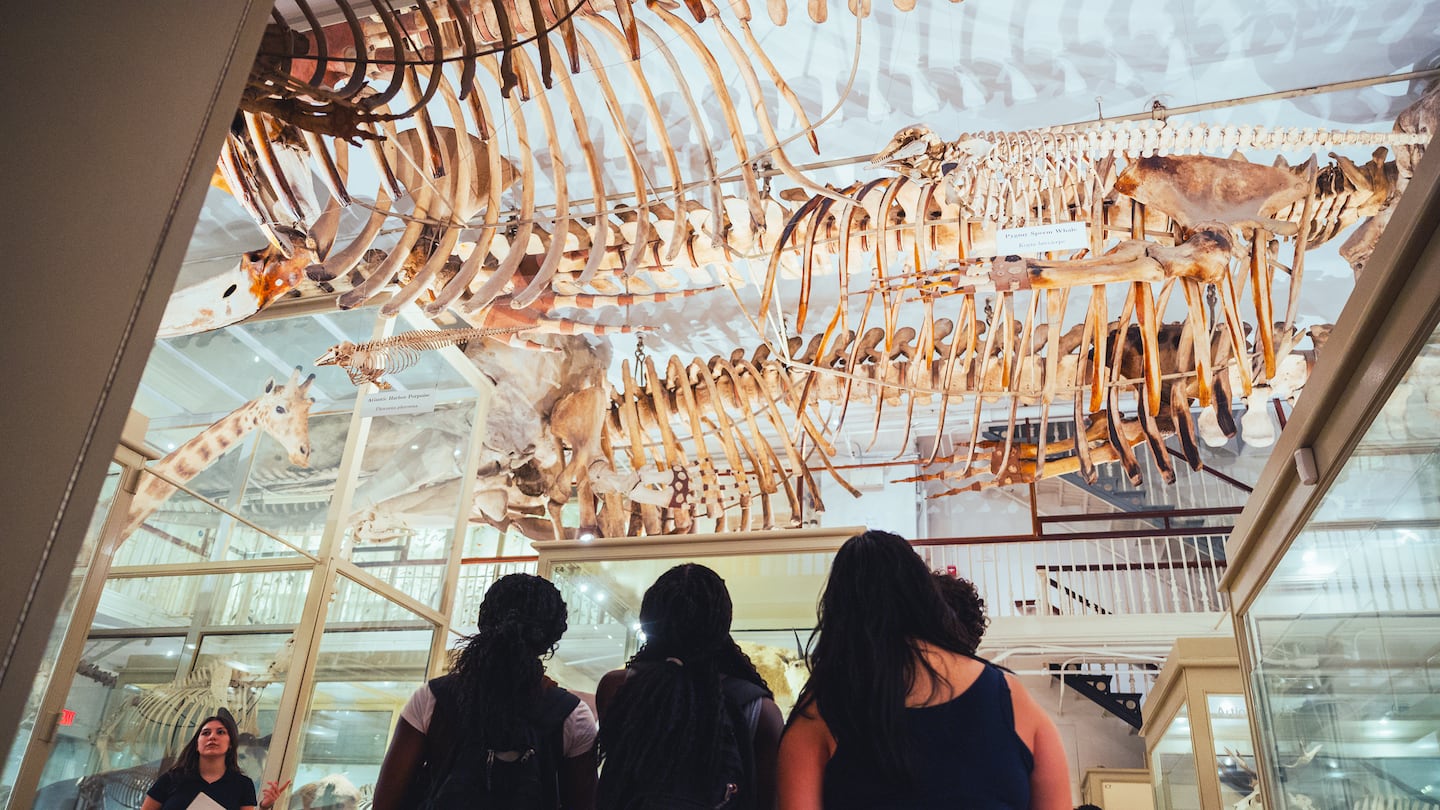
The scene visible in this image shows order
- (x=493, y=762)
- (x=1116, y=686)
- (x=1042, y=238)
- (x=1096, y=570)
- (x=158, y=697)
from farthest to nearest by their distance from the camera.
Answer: (x=1116, y=686) → (x=1096, y=570) → (x=1042, y=238) → (x=158, y=697) → (x=493, y=762)

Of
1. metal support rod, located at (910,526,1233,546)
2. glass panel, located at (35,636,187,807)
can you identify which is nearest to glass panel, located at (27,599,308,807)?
glass panel, located at (35,636,187,807)

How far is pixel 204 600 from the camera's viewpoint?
13.6 ft

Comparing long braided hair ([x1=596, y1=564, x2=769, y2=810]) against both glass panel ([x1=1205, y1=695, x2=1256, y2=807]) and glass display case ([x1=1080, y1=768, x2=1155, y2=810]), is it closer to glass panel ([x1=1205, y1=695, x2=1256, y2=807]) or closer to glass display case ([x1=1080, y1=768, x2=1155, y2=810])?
glass panel ([x1=1205, y1=695, x2=1256, y2=807])

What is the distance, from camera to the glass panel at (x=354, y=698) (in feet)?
15.3

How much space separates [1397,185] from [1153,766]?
363 cm

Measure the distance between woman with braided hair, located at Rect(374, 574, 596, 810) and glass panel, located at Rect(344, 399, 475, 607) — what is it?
3.26 meters

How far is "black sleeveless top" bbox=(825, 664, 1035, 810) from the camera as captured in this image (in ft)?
5.12

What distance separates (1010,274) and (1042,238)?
227mm

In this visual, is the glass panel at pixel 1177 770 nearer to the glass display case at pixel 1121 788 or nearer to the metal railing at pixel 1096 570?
the glass display case at pixel 1121 788

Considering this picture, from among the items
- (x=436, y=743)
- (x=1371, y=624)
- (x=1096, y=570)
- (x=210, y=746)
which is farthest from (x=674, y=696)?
(x=1096, y=570)

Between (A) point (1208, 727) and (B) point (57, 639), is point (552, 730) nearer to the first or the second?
(B) point (57, 639)

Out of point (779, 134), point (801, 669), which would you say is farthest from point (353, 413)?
point (779, 134)

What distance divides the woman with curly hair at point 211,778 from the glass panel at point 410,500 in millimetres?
1631

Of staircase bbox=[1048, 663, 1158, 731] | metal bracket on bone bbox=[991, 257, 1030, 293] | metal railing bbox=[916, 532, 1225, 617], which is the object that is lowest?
staircase bbox=[1048, 663, 1158, 731]
